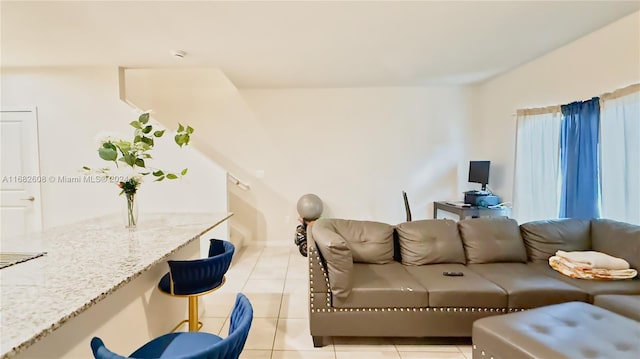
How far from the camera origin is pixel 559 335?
4.94 ft

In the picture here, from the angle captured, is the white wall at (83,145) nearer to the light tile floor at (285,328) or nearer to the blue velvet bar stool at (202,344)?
the light tile floor at (285,328)

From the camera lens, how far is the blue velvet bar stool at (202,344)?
864 mm

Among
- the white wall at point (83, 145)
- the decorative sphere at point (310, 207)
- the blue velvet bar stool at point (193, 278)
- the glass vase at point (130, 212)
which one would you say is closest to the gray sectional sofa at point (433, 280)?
the blue velvet bar stool at point (193, 278)

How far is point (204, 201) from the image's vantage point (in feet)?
12.8

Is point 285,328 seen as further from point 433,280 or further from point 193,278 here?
point 433,280

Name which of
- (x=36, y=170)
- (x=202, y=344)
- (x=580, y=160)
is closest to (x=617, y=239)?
(x=580, y=160)

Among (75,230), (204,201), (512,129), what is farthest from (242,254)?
(512,129)

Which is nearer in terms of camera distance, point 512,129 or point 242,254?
point 512,129

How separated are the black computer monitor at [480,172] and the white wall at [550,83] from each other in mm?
245

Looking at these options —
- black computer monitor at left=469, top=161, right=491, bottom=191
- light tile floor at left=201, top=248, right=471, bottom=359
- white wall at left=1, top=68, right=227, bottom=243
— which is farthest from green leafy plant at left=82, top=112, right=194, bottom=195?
black computer monitor at left=469, top=161, right=491, bottom=191

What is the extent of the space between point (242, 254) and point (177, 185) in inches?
53.2

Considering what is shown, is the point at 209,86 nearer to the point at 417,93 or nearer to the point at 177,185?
the point at 177,185

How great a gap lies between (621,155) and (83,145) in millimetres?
5824

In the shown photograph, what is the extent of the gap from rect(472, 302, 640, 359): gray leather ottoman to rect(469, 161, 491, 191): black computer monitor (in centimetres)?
267
